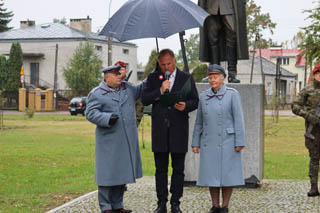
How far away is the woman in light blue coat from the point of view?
6492mm

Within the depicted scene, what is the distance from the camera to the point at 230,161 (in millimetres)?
6508

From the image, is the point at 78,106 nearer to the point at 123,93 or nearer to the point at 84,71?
the point at 84,71

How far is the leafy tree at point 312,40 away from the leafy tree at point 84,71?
30.6 meters

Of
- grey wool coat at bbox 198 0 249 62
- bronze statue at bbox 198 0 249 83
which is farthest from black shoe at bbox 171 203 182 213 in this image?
grey wool coat at bbox 198 0 249 62

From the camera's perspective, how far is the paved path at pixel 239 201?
709cm

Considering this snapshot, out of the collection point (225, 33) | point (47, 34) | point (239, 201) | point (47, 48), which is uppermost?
point (47, 34)

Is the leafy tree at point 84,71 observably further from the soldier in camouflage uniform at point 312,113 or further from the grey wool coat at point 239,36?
the soldier in camouflage uniform at point 312,113

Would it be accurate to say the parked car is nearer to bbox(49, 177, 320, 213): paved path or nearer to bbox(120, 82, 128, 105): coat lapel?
bbox(49, 177, 320, 213): paved path

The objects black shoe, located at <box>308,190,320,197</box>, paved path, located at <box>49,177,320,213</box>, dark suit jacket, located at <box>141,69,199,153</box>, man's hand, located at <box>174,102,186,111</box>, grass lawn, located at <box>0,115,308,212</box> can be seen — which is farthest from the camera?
grass lawn, located at <box>0,115,308,212</box>

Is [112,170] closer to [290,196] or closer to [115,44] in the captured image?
[290,196]

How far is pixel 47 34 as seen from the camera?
2549 inches

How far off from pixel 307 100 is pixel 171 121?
2624 mm

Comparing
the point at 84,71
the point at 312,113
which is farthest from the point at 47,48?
the point at 312,113

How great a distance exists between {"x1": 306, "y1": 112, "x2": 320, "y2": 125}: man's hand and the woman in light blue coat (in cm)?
188
